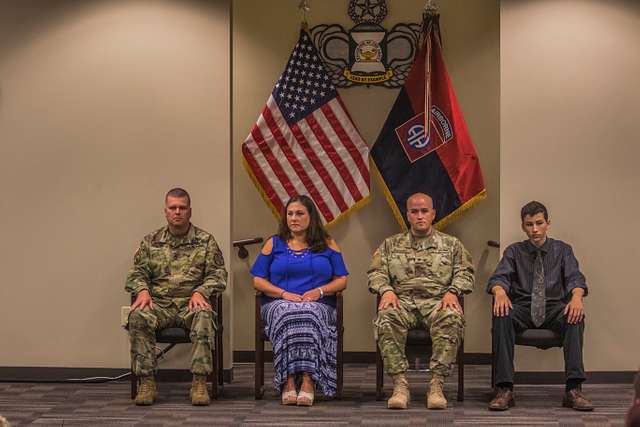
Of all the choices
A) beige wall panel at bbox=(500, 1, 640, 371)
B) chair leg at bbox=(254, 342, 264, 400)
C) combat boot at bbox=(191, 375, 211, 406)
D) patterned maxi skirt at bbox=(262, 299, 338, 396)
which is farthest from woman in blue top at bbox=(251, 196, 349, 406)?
beige wall panel at bbox=(500, 1, 640, 371)

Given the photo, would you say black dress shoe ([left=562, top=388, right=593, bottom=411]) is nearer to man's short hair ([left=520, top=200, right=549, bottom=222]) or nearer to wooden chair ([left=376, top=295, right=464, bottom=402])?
wooden chair ([left=376, top=295, right=464, bottom=402])

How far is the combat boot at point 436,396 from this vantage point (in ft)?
18.1

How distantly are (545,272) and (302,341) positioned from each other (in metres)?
1.34

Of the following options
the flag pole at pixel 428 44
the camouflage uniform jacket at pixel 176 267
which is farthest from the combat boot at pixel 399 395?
the flag pole at pixel 428 44

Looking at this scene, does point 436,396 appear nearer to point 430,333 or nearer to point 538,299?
point 430,333

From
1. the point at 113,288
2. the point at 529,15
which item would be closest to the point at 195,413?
the point at 113,288

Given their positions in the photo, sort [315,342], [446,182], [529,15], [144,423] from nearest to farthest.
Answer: [144,423] → [315,342] → [529,15] → [446,182]

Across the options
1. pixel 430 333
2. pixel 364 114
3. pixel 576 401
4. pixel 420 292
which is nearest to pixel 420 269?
pixel 420 292

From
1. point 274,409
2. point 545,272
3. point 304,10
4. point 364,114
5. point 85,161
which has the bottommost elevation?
point 274,409

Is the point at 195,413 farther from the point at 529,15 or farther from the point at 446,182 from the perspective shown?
the point at 529,15

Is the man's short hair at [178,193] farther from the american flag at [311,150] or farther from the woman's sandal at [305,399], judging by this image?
the woman's sandal at [305,399]

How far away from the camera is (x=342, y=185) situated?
700cm

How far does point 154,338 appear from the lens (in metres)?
5.78

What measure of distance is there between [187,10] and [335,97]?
1186 mm
